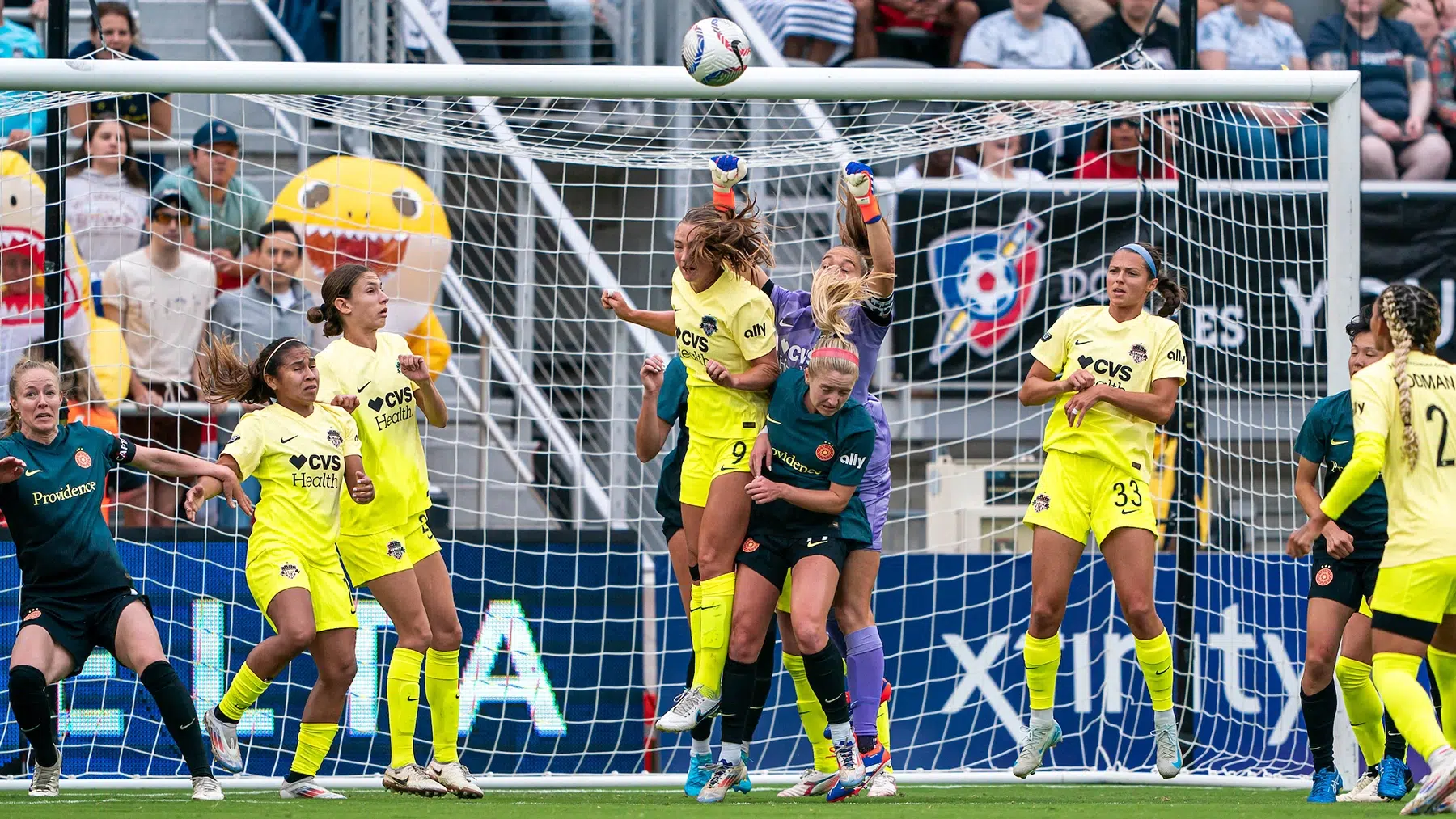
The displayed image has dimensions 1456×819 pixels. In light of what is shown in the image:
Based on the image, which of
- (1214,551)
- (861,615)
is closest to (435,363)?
(861,615)

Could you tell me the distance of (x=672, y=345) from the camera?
10.7 m

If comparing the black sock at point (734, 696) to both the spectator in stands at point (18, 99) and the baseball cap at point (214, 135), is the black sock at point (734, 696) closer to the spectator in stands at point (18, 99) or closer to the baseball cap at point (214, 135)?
the spectator in stands at point (18, 99)

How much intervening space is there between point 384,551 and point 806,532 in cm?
172

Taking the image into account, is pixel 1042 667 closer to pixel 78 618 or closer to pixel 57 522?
pixel 78 618

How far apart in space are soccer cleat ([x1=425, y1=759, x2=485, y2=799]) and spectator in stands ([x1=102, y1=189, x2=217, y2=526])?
116 inches

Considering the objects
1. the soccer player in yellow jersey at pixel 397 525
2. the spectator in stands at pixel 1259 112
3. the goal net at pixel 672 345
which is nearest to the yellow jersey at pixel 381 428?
the soccer player in yellow jersey at pixel 397 525

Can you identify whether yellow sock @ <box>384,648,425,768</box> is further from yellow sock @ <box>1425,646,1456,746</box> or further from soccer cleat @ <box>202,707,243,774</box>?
yellow sock @ <box>1425,646,1456,746</box>

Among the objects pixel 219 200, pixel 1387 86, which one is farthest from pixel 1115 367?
pixel 1387 86

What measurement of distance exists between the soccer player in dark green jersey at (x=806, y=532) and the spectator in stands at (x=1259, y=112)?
3.13m

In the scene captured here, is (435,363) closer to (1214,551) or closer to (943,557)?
(943,557)

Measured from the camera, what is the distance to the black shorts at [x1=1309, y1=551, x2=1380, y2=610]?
21.8 feet

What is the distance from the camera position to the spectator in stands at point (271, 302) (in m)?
9.05

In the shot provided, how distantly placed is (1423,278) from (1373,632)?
635 centimetres

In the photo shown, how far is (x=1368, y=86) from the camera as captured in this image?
12.0 meters
